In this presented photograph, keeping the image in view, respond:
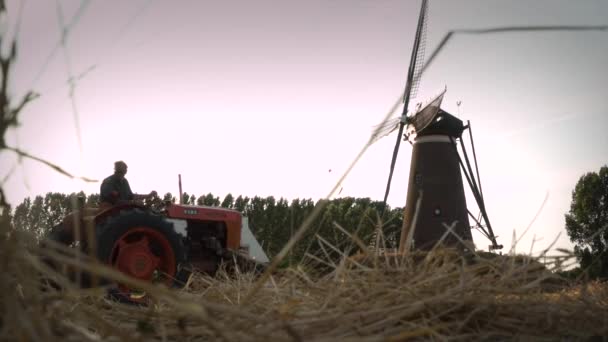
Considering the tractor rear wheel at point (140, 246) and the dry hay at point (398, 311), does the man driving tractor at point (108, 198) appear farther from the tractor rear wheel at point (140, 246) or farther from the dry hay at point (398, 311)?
the dry hay at point (398, 311)

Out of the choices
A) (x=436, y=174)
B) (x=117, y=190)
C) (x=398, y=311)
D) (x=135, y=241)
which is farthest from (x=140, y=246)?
(x=436, y=174)

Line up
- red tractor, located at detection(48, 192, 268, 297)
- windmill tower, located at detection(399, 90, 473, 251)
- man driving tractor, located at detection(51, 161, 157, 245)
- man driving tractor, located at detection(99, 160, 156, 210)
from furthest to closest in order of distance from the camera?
windmill tower, located at detection(399, 90, 473, 251) < man driving tractor, located at detection(99, 160, 156, 210) < man driving tractor, located at detection(51, 161, 157, 245) < red tractor, located at detection(48, 192, 268, 297)

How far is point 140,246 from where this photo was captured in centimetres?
501

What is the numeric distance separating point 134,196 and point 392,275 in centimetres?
512

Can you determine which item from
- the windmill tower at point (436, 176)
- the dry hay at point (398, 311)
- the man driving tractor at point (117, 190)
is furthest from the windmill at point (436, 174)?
the dry hay at point (398, 311)

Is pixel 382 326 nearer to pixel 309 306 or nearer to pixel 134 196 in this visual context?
pixel 309 306

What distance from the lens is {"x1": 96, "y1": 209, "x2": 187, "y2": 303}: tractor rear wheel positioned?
4836 millimetres

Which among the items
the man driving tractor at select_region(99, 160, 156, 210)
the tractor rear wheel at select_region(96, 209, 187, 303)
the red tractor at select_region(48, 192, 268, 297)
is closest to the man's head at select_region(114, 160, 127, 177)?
the man driving tractor at select_region(99, 160, 156, 210)

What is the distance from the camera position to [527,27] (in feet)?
2.16

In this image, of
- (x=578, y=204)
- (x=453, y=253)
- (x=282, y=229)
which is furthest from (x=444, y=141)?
(x=282, y=229)

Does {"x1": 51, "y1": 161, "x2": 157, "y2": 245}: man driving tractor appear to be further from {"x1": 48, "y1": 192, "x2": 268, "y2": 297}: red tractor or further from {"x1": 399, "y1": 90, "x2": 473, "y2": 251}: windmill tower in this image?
{"x1": 399, "y1": 90, "x2": 473, "y2": 251}: windmill tower

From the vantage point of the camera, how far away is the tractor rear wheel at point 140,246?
484 cm

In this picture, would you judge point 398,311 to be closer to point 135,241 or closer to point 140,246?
point 140,246

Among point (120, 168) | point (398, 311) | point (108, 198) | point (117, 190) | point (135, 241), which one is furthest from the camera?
point (117, 190)
